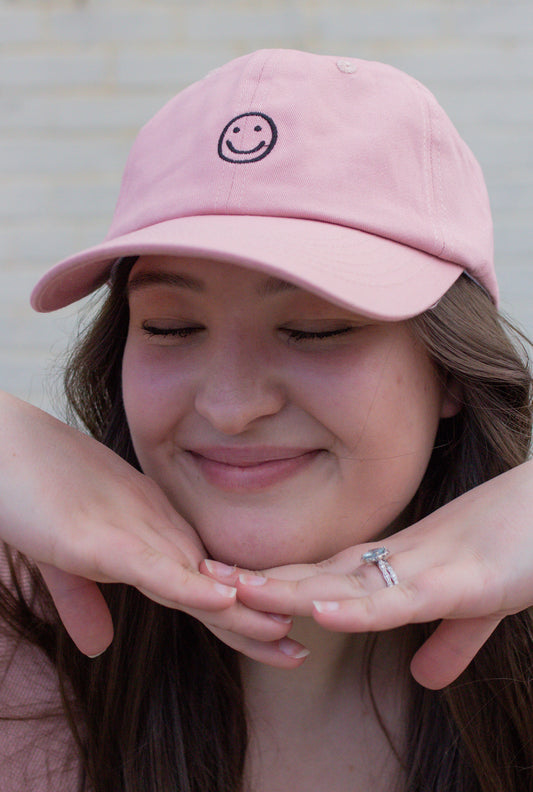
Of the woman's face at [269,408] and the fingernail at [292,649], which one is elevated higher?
the woman's face at [269,408]

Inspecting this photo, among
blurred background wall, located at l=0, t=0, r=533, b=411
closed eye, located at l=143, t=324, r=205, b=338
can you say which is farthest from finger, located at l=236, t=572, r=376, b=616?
blurred background wall, located at l=0, t=0, r=533, b=411

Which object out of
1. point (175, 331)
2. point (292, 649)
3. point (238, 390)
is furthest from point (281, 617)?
point (175, 331)

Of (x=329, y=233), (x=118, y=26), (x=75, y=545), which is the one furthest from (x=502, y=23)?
(x=75, y=545)

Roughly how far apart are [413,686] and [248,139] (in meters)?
0.91

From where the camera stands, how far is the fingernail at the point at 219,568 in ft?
3.19

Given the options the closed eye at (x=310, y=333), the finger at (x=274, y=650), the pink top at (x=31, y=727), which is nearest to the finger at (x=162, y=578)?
the finger at (x=274, y=650)

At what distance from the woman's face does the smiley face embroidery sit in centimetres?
15

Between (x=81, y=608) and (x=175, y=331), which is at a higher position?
(x=175, y=331)

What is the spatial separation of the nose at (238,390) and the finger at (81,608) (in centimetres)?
29

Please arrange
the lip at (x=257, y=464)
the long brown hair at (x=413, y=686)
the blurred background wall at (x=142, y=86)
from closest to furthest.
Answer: the lip at (x=257, y=464) → the long brown hair at (x=413, y=686) → the blurred background wall at (x=142, y=86)

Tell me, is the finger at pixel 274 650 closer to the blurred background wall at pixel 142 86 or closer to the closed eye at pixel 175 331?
the closed eye at pixel 175 331

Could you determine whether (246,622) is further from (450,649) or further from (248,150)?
(248,150)

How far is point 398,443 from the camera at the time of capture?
1.07 meters

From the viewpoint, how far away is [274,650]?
97cm
